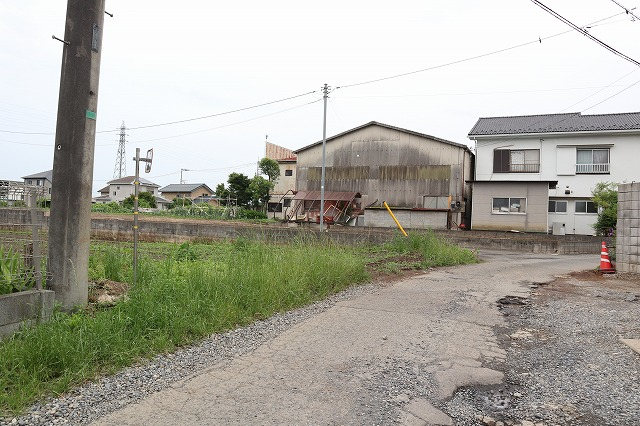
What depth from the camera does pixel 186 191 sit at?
6531 cm

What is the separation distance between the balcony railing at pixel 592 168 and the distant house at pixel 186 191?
51.6m

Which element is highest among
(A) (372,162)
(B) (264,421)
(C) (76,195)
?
(A) (372,162)

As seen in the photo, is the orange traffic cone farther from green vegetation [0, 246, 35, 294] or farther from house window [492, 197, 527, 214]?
house window [492, 197, 527, 214]

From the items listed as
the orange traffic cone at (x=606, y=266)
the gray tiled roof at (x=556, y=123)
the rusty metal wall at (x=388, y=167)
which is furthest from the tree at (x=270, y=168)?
the orange traffic cone at (x=606, y=266)

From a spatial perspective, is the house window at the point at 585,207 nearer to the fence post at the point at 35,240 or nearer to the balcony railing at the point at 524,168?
the balcony railing at the point at 524,168

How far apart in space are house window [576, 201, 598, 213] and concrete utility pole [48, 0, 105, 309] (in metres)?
24.6

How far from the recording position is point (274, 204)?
36375 mm

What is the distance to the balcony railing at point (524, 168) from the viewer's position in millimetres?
24344

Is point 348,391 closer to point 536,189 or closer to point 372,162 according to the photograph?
point 536,189

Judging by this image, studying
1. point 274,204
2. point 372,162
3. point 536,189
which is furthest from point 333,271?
point 274,204

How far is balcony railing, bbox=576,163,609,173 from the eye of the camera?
899 inches

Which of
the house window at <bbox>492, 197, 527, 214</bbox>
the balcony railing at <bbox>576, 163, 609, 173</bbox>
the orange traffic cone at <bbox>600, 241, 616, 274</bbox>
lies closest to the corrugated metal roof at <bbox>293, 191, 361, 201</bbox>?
the house window at <bbox>492, 197, 527, 214</bbox>

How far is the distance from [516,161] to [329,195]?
11.6m

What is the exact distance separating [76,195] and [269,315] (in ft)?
8.49
